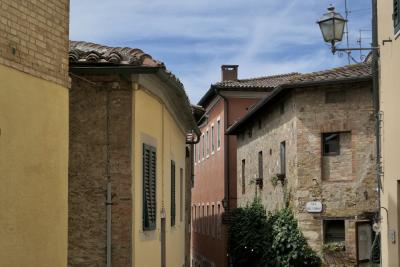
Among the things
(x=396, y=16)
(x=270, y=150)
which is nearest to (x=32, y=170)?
(x=396, y=16)

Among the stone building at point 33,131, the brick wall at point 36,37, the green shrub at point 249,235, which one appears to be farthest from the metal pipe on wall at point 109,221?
the green shrub at point 249,235

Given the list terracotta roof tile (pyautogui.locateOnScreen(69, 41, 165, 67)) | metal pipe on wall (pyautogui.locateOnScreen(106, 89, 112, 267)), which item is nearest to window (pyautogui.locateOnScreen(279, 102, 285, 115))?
terracotta roof tile (pyautogui.locateOnScreen(69, 41, 165, 67))

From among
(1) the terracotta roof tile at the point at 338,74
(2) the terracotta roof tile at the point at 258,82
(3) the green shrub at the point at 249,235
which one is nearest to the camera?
(1) the terracotta roof tile at the point at 338,74

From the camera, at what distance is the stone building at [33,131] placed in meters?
6.50

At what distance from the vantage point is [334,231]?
68.8 feet

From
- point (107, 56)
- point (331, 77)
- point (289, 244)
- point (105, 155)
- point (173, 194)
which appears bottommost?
point (289, 244)

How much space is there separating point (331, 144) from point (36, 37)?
48.9 feet

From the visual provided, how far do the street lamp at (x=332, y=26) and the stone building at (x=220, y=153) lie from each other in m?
18.9

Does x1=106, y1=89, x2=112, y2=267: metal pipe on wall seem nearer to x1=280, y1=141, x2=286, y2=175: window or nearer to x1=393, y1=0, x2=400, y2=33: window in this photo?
x1=393, y1=0, x2=400, y2=33: window

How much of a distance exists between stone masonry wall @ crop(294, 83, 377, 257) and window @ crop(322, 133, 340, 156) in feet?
0.51

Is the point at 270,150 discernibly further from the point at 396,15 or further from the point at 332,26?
the point at 396,15

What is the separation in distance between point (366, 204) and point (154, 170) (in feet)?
34.5

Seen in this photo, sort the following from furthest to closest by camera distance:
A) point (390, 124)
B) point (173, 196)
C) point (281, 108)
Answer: point (281, 108), point (173, 196), point (390, 124)

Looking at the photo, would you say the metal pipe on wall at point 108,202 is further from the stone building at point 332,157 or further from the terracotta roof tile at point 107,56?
the stone building at point 332,157
